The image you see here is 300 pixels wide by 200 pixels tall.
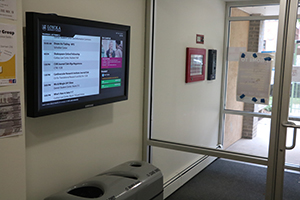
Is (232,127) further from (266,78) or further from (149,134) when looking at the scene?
(149,134)

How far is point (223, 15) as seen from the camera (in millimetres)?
2803

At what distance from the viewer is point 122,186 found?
7.41 feet

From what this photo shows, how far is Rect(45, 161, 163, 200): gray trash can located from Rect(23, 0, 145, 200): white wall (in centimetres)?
19

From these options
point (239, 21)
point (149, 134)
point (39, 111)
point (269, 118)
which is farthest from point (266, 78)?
point (39, 111)

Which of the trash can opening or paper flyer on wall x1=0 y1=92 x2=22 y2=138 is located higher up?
paper flyer on wall x1=0 y1=92 x2=22 y2=138

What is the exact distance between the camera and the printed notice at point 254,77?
264 centimetres

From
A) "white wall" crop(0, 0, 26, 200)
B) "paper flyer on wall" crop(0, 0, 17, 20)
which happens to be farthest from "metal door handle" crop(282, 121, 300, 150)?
"paper flyer on wall" crop(0, 0, 17, 20)

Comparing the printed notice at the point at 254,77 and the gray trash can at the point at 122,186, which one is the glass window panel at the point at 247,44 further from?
the gray trash can at the point at 122,186

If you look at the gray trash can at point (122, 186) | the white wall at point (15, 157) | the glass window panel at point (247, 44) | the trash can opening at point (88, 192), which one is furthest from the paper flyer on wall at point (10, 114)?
the glass window panel at point (247, 44)

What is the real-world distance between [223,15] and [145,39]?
0.82 m

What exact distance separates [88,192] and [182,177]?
1.45 m

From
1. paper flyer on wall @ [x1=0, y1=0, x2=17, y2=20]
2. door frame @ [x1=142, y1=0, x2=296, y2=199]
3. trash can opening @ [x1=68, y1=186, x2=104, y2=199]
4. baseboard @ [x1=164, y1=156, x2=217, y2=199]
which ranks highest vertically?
paper flyer on wall @ [x1=0, y1=0, x2=17, y2=20]

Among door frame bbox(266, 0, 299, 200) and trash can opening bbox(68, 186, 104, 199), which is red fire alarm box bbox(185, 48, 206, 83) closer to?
door frame bbox(266, 0, 299, 200)

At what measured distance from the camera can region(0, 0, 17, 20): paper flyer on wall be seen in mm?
1700
